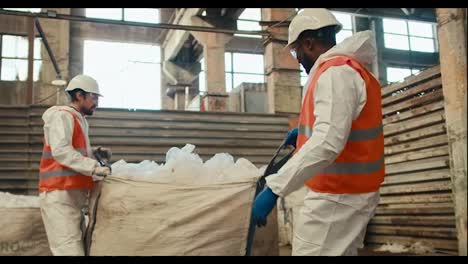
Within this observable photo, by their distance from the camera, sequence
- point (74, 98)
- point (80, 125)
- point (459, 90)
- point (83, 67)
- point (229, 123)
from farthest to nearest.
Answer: point (83, 67) → point (229, 123) → point (459, 90) → point (74, 98) → point (80, 125)

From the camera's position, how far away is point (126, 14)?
61.3ft

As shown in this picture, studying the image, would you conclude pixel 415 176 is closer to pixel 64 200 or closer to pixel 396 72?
pixel 64 200

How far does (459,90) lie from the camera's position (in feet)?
16.1

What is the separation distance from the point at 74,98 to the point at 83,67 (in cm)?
1411

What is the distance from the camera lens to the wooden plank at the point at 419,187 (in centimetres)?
651

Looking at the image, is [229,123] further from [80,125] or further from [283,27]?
[80,125]

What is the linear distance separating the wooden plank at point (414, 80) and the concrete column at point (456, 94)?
60.7 inches

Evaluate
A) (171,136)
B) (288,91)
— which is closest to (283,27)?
(288,91)

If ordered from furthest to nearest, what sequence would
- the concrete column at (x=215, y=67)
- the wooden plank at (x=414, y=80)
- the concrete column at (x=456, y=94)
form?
1. the concrete column at (x=215, y=67)
2. the wooden plank at (x=414, y=80)
3. the concrete column at (x=456, y=94)

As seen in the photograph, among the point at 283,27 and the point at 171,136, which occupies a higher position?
the point at 283,27

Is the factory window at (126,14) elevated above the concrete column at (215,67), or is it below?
above

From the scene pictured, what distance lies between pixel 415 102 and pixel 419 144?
0.59m

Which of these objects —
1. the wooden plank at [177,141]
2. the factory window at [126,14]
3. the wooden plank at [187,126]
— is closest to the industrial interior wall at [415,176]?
the wooden plank at [177,141]

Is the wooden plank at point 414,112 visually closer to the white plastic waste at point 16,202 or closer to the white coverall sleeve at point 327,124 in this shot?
the white coverall sleeve at point 327,124
